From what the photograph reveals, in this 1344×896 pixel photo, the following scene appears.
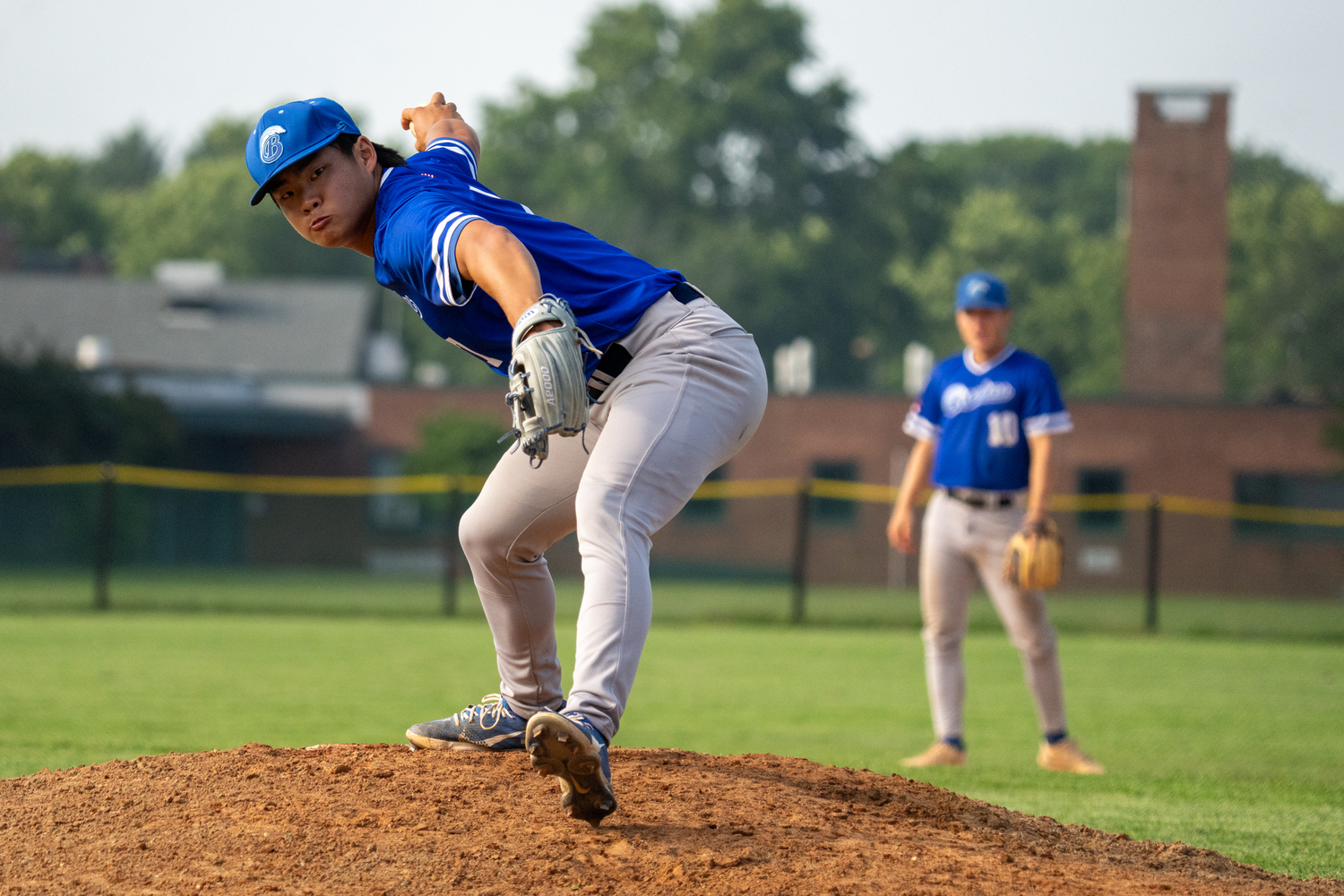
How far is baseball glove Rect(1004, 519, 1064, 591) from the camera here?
6488 millimetres

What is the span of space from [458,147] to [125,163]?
95395 millimetres

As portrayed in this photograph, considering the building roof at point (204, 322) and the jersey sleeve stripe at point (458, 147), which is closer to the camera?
the jersey sleeve stripe at point (458, 147)

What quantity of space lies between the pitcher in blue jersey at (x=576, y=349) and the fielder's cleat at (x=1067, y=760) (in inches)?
146

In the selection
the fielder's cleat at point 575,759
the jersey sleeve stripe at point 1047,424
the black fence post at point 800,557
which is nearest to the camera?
the fielder's cleat at point 575,759

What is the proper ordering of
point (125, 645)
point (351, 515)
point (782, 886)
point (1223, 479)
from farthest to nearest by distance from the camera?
point (1223, 479)
point (351, 515)
point (125, 645)
point (782, 886)

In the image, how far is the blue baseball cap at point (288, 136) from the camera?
11.4 feet

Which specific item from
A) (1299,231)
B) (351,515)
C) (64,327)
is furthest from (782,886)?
(1299,231)

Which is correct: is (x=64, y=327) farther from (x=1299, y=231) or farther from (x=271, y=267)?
(x=1299, y=231)

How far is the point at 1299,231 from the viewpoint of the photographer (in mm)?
57094

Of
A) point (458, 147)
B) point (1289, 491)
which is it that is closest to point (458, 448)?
point (1289, 491)

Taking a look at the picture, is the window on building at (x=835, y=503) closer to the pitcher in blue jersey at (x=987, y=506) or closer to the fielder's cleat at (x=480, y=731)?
the pitcher in blue jersey at (x=987, y=506)

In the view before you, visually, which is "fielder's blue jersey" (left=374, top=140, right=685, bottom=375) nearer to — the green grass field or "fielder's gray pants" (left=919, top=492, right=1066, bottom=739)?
the green grass field

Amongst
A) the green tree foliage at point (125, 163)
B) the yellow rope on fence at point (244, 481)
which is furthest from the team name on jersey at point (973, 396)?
the green tree foliage at point (125, 163)

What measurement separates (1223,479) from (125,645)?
2748 centimetres
